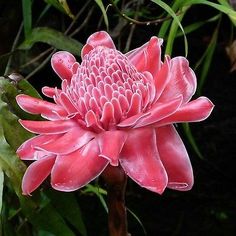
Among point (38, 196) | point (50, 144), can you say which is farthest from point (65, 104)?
point (38, 196)

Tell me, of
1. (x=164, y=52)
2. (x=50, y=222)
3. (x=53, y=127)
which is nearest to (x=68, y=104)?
(x=53, y=127)

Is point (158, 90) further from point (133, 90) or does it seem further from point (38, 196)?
point (38, 196)

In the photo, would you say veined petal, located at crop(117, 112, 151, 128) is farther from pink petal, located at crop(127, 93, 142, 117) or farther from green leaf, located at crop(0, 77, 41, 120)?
green leaf, located at crop(0, 77, 41, 120)

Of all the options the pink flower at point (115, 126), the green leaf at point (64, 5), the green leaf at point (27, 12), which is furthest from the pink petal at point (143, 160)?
the green leaf at point (27, 12)

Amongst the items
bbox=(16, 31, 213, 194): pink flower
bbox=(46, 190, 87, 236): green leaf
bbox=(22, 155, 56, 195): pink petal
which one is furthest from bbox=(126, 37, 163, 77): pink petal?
bbox=(46, 190, 87, 236): green leaf

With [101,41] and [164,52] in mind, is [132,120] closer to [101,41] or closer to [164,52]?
[101,41]

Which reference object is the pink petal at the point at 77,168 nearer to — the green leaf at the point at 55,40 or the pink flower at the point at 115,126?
the pink flower at the point at 115,126

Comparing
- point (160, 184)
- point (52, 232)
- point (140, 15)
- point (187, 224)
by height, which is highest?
point (160, 184)
